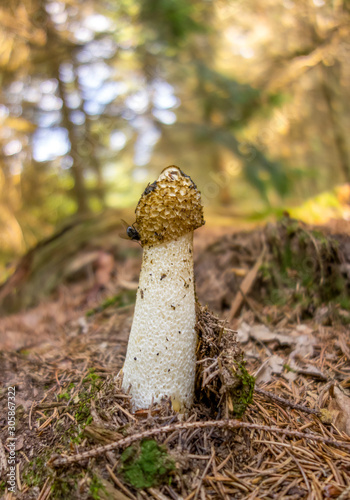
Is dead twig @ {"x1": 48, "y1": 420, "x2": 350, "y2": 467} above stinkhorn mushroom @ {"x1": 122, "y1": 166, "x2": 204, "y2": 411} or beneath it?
beneath

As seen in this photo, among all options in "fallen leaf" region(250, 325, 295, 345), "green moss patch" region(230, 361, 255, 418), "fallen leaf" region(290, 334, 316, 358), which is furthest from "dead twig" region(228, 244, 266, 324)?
"green moss patch" region(230, 361, 255, 418)

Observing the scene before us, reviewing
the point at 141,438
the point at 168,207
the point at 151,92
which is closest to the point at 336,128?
the point at 151,92

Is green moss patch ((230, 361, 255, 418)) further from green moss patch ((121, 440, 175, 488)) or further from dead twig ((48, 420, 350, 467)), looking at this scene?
green moss patch ((121, 440, 175, 488))

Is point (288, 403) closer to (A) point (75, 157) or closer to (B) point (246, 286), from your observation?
(B) point (246, 286)

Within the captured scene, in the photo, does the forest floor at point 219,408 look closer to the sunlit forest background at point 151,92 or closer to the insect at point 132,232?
the insect at point 132,232

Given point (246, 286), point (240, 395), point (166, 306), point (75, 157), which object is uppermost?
point (75, 157)

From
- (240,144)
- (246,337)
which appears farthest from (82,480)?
(240,144)

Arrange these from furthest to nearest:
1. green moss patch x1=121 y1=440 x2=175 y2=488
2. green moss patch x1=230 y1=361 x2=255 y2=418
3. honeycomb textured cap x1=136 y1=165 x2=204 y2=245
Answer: honeycomb textured cap x1=136 y1=165 x2=204 y2=245
green moss patch x1=230 y1=361 x2=255 y2=418
green moss patch x1=121 y1=440 x2=175 y2=488

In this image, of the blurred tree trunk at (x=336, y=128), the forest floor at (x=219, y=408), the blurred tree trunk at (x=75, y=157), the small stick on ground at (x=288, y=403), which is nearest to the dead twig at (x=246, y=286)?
the forest floor at (x=219, y=408)

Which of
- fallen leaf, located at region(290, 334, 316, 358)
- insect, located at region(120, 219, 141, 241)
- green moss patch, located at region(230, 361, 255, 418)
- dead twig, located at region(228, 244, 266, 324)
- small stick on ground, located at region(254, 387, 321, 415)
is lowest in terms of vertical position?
small stick on ground, located at region(254, 387, 321, 415)
